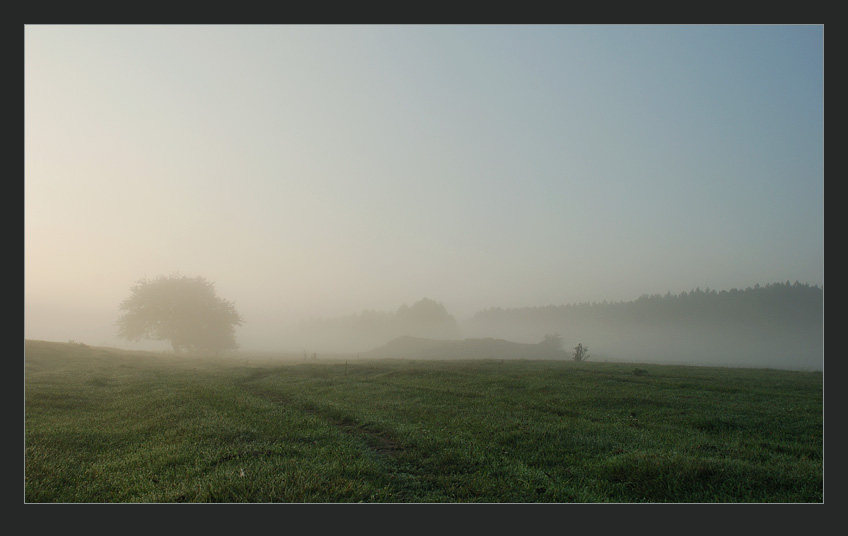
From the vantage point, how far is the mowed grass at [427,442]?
34.6 ft

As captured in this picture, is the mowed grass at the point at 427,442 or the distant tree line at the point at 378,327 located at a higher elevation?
the mowed grass at the point at 427,442

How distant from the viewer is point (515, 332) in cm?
13888

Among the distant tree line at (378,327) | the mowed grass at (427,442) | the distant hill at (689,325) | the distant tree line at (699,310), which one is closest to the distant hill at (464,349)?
the distant tree line at (378,327)

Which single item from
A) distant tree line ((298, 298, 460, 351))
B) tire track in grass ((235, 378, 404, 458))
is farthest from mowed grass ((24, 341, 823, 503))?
A: distant tree line ((298, 298, 460, 351))

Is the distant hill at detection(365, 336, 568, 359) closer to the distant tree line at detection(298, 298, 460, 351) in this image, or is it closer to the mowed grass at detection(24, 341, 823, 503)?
the distant tree line at detection(298, 298, 460, 351)

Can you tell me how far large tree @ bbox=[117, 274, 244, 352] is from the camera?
82625 mm

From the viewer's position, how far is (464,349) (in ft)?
399

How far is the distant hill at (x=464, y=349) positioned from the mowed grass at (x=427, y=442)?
284 ft

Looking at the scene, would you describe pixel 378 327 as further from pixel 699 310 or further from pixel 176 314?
pixel 699 310

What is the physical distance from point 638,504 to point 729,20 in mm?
16755

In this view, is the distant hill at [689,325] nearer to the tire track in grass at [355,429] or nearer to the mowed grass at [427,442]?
the mowed grass at [427,442]

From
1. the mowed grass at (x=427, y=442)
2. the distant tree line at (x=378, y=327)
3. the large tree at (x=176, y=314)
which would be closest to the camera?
the mowed grass at (x=427, y=442)

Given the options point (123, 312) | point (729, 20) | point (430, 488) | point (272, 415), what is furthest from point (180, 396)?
point (123, 312)

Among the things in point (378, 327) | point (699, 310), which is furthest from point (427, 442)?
point (699, 310)
